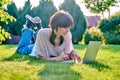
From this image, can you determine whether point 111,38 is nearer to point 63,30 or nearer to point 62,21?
point 63,30

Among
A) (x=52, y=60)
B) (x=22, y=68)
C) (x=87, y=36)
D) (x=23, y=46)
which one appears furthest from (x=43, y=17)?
(x=22, y=68)

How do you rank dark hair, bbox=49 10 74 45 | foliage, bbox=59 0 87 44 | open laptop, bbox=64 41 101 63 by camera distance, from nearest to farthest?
open laptop, bbox=64 41 101 63, dark hair, bbox=49 10 74 45, foliage, bbox=59 0 87 44

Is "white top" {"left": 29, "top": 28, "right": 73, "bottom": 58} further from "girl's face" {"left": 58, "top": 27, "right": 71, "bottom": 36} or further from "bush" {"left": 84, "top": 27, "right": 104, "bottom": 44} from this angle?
"bush" {"left": 84, "top": 27, "right": 104, "bottom": 44}

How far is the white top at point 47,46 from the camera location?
769 centimetres

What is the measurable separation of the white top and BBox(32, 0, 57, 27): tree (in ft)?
63.2

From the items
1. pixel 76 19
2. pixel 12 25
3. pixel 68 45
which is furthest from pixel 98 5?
pixel 68 45

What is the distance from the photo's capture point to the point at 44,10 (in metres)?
27.5

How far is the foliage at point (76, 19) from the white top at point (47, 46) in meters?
19.1

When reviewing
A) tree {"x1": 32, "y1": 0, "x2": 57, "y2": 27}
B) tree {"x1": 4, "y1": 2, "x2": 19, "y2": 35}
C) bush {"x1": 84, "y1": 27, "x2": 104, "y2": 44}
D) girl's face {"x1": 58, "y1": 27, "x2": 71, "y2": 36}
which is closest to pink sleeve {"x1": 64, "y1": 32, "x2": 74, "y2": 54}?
girl's face {"x1": 58, "y1": 27, "x2": 71, "y2": 36}

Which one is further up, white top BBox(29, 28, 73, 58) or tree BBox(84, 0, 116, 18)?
white top BBox(29, 28, 73, 58)

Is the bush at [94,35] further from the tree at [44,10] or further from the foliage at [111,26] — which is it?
the tree at [44,10]

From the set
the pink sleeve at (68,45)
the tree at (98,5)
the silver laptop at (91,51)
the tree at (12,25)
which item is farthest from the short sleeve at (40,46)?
the tree at (98,5)

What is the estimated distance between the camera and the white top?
303 inches

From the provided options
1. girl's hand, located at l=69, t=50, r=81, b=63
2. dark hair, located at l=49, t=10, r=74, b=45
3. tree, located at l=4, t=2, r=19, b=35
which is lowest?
tree, located at l=4, t=2, r=19, b=35
